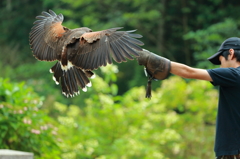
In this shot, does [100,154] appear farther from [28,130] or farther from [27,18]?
[27,18]

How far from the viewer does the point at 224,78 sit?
2.55 metres

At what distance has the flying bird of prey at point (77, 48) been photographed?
291 centimetres

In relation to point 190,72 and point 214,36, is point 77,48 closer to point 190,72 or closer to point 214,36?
point 190,72

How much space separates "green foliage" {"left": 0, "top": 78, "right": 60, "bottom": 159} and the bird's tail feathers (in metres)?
1.33

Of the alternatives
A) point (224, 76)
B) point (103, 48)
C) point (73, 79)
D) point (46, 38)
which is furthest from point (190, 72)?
point (46, 38)

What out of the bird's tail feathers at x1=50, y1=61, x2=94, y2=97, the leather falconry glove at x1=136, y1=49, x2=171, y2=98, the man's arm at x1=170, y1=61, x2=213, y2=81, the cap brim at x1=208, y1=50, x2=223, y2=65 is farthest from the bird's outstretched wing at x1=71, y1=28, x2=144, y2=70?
the cap brim at x1=208, y1=50, x2=223, y2=65

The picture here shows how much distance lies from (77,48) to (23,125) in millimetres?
1788

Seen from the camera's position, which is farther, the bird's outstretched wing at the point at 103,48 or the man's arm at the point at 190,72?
the bird's outstretched wing at the point at 103,48

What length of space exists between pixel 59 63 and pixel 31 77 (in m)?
11.1

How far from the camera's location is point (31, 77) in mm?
14281

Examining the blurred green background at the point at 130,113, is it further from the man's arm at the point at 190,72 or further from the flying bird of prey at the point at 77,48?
the man's arm at the point at 190,72

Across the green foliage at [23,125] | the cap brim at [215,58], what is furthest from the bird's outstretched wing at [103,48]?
the green foliage at [23,125]

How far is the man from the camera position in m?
2.53

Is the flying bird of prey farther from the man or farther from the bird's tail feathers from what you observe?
the man
